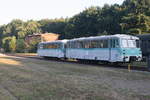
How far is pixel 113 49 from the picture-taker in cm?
2280

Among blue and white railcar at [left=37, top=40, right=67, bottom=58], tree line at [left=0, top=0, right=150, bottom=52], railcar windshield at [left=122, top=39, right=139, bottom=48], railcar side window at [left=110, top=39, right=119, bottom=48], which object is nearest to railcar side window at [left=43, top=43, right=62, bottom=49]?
blue and white railcar at [left=37, top=40, right=67, bottom=58]

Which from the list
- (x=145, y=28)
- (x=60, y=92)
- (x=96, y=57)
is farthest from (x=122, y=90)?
(x=145, y=28)

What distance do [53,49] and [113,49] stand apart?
601 inches

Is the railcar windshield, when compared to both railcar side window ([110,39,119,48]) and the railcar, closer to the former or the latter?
railcar side window ([110,39,119,48])

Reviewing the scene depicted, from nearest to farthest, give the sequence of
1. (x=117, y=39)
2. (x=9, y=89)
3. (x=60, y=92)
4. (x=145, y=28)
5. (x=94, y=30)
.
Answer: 1. (x=60, y=92)
2. (x=9, y=89)
3. (x=117, y=39)
4. (x=145, y=28)
5. (x=94, y=30)

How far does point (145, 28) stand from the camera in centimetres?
4759

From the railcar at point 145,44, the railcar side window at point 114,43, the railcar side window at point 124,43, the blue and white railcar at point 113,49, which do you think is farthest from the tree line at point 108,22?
the railcar side window at point 114,43

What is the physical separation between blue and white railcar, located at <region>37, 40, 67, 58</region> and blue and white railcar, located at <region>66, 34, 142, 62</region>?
262 inches

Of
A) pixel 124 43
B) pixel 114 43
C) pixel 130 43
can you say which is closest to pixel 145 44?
pixel 130 43

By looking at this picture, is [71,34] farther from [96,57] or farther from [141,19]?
[96,57]

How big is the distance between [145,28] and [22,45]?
42942mm

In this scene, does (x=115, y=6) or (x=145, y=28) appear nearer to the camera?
(x=145, y=28)

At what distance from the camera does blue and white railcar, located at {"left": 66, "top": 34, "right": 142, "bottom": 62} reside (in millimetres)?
22438

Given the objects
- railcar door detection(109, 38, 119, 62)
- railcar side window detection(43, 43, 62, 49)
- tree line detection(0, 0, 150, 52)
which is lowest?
railcar door detection(109, 38, 119, 62)
